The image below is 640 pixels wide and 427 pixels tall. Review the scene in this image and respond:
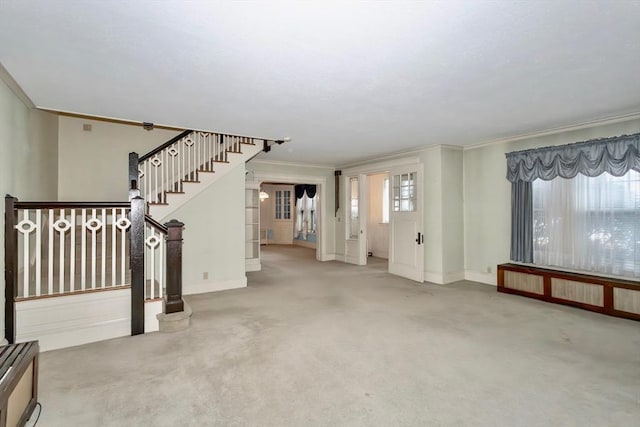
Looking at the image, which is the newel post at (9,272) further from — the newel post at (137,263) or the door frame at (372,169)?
the door frame at (372,169)

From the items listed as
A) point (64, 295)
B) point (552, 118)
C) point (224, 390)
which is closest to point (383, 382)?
point (224, 390)

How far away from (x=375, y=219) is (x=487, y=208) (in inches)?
158

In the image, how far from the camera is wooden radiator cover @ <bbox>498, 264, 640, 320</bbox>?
3.98m

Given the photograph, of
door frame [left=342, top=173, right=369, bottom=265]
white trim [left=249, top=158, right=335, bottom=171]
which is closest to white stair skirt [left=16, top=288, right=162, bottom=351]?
white trim [left=249, top=158, right=335, bottom=171]

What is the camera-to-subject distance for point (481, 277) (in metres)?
5.95

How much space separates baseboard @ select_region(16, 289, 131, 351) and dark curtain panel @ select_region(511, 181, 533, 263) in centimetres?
552

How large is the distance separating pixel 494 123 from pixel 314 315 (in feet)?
11.6

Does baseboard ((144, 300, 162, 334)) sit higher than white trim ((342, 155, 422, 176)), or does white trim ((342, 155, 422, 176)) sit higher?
white trim ((342, 155, 422, 176))

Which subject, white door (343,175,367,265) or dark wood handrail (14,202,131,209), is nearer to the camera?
dark wood handrail (14,202,131,209)

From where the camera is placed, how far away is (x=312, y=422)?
6.70ft

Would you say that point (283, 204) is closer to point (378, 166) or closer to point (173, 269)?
point (378, 166)

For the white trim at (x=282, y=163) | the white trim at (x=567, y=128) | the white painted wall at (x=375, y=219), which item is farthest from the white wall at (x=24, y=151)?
the white painted wall at (x=375, y=219)

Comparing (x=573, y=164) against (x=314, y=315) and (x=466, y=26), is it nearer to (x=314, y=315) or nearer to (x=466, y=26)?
(x=466, y=26)

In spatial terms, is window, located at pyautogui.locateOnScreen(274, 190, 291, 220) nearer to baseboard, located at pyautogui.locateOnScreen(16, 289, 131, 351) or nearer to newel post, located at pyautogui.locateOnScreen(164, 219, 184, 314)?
newel post, located at pyautogui.locateOnScreen(164, 219, 184, 314)
